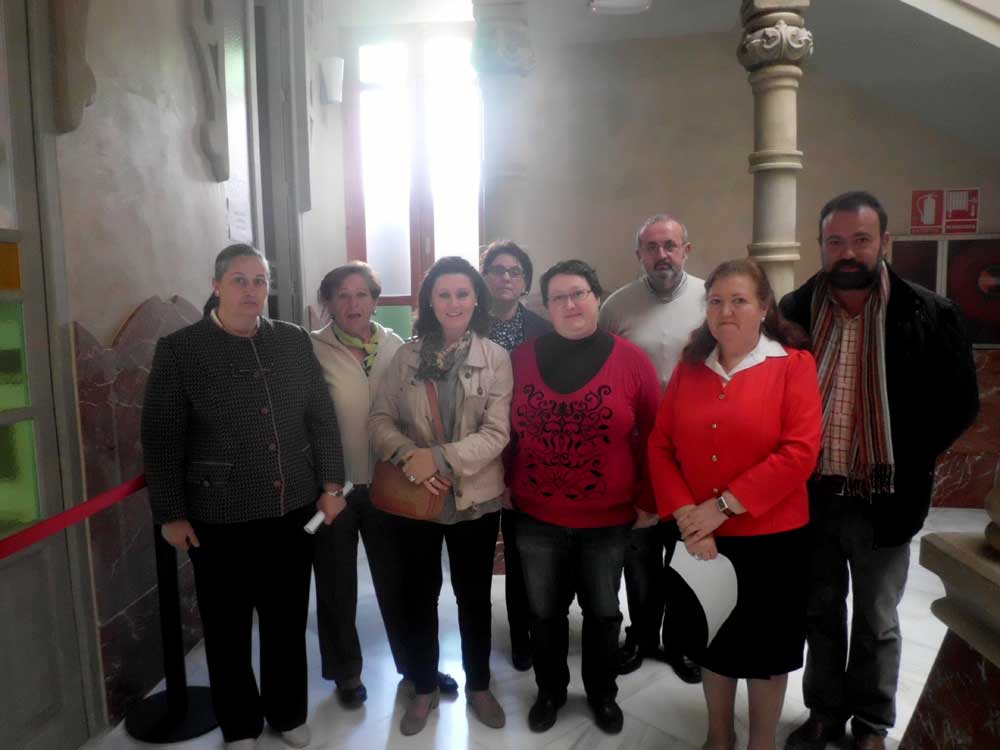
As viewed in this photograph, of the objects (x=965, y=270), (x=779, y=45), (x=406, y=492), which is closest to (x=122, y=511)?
(x=406, y=492)

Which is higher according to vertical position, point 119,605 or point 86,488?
point 86,488

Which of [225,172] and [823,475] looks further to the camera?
[225,172]

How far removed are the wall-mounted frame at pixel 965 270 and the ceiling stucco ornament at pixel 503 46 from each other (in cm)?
291

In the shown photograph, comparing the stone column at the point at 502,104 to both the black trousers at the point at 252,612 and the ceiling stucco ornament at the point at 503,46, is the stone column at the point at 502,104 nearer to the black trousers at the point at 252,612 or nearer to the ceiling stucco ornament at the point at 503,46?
the ceiling stucco ornament at the point at 503,46

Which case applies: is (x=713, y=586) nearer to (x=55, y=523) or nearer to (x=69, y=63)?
(x=55, y=523)

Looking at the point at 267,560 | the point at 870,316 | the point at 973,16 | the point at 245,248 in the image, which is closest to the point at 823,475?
the point at 870,316

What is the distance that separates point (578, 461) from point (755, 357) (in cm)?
59

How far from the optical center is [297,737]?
2303 mm

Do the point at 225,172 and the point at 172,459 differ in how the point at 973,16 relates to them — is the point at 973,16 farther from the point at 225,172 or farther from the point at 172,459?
the point at 172,459

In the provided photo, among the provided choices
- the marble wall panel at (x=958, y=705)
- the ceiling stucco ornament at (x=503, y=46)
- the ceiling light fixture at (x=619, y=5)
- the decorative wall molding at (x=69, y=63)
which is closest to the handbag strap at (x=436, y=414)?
the decorative wall molding at (x=69, y=63)

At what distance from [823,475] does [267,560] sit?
1.65m

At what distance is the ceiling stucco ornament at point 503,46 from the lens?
3.42 meters

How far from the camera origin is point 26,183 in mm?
2111

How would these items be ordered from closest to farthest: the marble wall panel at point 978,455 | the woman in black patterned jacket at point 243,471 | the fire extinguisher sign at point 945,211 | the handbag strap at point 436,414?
the woman in black patterned jacket at point 243,471 < the handbag strap at point 436,414 < the marble wall panel at point 978,455 < the fire extinguisher sign at point 945,211
